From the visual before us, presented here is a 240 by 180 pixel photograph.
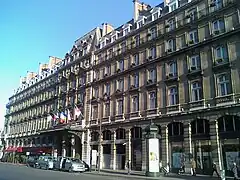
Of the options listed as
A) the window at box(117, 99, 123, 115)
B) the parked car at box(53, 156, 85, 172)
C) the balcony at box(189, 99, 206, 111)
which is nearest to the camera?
the balcony at box(189, 99, 206, 111)

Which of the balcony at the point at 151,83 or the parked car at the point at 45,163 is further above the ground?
the balcony at the point at 151,83

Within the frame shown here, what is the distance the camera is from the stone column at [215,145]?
92.5 ft

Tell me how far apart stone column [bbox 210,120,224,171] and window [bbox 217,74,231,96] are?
316cm

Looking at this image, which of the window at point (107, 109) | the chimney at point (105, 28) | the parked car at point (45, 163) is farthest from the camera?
the chimney at point (105, 28)

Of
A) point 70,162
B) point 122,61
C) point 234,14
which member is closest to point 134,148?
point 70,162

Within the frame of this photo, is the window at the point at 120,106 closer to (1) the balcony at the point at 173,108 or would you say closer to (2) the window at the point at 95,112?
(2) the window at the point at 95,112

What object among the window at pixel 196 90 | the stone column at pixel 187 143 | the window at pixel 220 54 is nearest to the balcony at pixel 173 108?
the stone column at pixel 187 143

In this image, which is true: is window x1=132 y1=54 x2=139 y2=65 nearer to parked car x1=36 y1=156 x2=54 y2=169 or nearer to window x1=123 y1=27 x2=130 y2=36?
window x1=123 y1=27 x2=130 y2=36

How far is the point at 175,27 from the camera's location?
3616 centimetres

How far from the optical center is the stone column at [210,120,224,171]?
2820cm

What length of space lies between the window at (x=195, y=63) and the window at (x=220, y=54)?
2365 millimetres

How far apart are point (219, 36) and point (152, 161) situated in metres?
15.3

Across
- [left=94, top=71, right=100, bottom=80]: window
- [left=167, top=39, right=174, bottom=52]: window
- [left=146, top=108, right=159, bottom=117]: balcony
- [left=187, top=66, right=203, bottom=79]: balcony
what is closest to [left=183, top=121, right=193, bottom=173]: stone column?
[left=146, top=108, right=159, bottom=117]: balcony

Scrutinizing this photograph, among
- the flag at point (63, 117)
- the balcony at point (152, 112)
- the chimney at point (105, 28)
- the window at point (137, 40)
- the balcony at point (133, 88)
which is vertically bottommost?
the balcony at point (152, 112)
